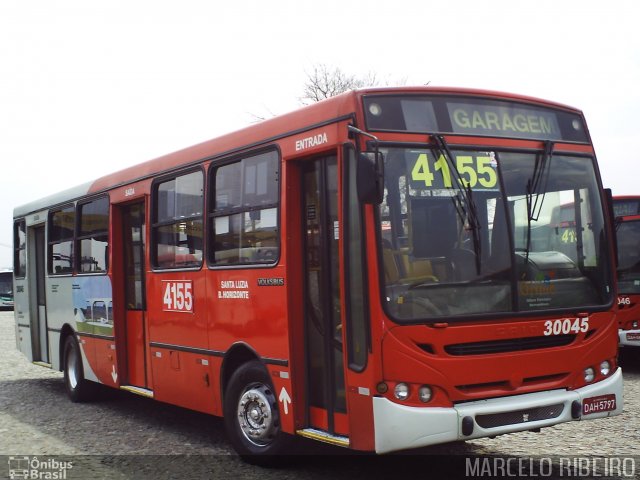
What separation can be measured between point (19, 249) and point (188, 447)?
23.6 ft

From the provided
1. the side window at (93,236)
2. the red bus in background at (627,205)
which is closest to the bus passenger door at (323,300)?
the side window at (93,236)

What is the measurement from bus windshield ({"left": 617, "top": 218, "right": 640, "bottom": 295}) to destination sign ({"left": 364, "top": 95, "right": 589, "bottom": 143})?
6.96m

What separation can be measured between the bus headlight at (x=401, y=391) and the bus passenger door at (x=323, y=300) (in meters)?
0.70

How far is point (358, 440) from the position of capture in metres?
6.02

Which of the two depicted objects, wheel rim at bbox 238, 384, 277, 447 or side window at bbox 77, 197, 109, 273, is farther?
side window at bbox 77, 197, 109, 273

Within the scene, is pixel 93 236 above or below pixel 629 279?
above

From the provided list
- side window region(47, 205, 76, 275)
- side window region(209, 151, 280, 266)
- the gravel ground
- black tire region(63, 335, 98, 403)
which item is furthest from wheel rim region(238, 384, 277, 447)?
side window region(47, 205, 76, 275)

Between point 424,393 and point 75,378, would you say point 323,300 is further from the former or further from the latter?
point 75,378

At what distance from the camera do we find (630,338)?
1310 centimetres

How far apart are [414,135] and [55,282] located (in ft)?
26.8

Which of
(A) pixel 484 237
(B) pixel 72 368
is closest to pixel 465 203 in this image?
(A) pixel 484 237

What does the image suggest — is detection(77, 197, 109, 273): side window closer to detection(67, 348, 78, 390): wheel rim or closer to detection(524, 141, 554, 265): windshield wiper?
detection(67, 348, 78, 390): wheel rim

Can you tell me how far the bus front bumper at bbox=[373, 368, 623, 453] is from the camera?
5754 mm

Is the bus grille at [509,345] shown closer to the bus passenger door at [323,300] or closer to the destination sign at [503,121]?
the bus passenger door at [323,300]
